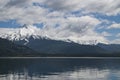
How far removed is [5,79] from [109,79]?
26.7 m

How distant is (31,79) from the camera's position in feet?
265

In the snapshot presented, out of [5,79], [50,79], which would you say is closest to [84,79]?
[50,79]

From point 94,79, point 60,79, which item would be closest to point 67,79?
A: point 60,79

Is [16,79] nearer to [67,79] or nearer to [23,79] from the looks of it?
[23,79]

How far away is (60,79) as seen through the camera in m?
79.2

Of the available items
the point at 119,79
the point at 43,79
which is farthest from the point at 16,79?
the point at 119,79

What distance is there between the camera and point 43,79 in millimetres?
80188

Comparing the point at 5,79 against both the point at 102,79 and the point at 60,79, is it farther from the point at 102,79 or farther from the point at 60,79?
the point at 102,79

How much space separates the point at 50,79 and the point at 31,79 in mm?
4911

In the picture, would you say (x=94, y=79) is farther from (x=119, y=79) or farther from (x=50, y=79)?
(x=50, y=79)

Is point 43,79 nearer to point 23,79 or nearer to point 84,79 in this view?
point 23,79

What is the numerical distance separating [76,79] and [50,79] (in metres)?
6.60

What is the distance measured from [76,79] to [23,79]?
1363cm

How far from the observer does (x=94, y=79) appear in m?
80.6
